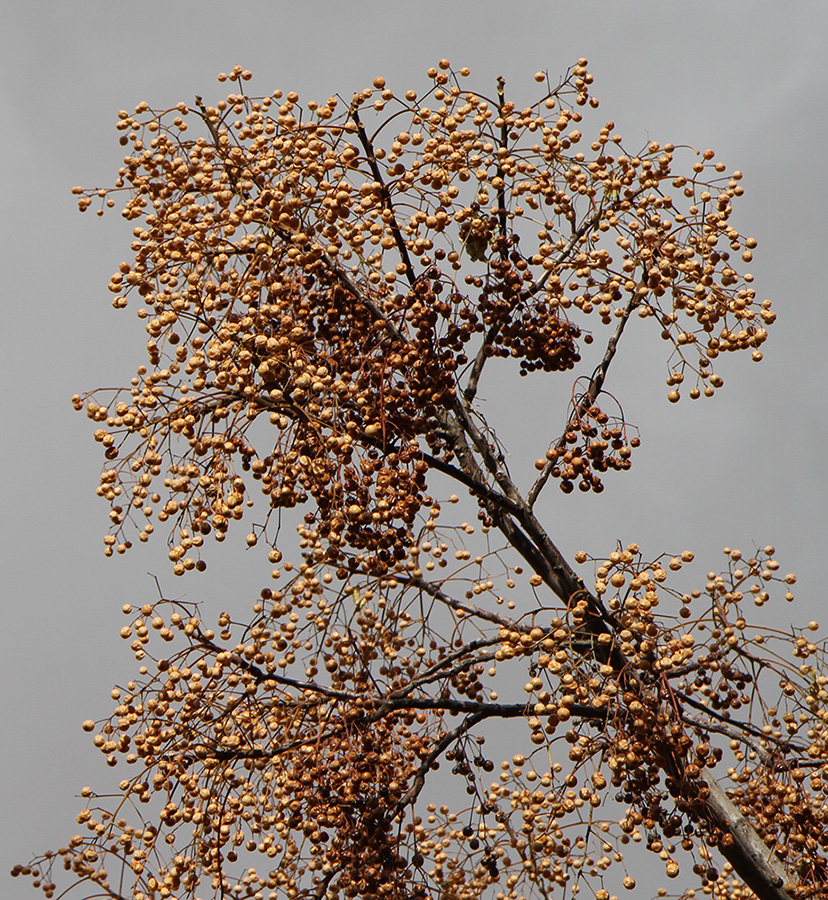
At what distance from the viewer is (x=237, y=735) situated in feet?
20.2

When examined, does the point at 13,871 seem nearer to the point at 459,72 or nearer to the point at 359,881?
the point at 359,881

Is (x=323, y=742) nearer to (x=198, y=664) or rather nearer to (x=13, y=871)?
(x=198, y=664)

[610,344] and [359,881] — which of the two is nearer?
[359,881]

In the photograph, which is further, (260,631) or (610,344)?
(610,344)

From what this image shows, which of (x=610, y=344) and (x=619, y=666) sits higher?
(x=610, y=344)

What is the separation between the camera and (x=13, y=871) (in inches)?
243

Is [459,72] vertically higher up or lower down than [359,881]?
higher up

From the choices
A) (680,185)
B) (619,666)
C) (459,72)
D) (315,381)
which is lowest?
(619,666)

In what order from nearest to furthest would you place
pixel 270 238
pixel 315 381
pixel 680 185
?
pixel 315 381 < pixel 270 238 < pixel 680 185

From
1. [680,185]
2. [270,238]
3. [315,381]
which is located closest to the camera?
[315,381]

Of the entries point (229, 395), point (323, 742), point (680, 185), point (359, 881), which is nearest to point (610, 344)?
point (680, 185)

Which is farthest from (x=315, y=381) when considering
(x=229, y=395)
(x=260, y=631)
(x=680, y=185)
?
(x=680, y=185)

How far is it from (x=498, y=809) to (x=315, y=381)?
256 cm

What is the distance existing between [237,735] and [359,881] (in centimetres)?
93
